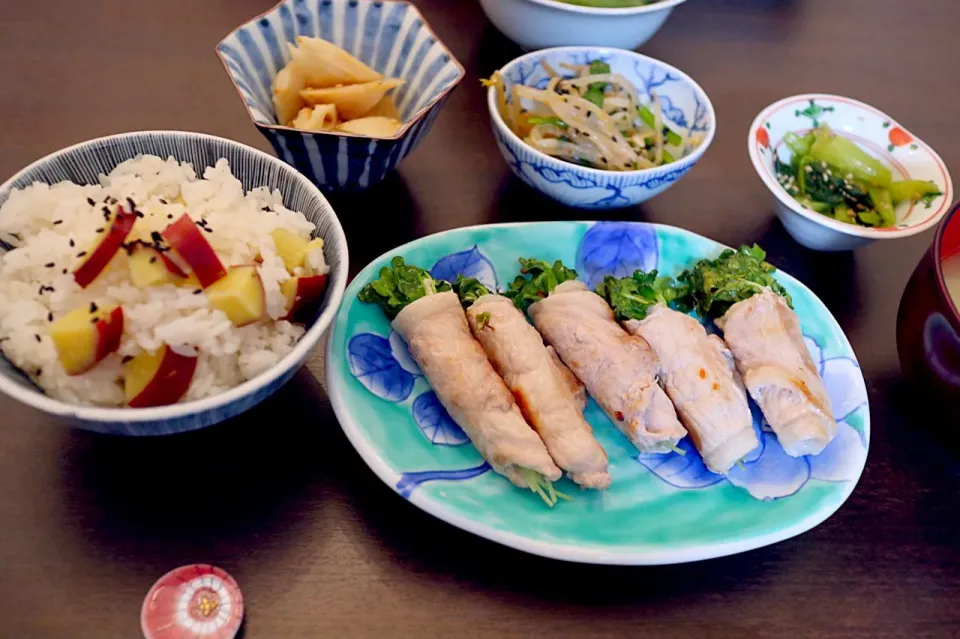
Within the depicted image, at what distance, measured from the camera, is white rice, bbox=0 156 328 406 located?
111 centimetres

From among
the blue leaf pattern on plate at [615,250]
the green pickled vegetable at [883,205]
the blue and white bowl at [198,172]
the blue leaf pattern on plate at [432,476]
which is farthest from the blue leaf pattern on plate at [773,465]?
Answer: the blue and white bowl at [198,172]

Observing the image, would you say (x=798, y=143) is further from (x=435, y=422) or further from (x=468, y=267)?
(x=435, y=422)

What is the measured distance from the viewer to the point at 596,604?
124cm

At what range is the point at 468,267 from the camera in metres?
1.69

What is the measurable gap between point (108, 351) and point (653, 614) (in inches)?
41.0

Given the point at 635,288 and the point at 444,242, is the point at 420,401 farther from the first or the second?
the point at 635,288

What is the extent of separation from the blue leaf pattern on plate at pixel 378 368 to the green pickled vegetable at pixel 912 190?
1.44 meters

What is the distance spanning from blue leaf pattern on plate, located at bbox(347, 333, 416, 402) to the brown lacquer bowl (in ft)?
3.57

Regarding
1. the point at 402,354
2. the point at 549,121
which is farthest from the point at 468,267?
the point at 549,121

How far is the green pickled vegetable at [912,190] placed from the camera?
A: 185 centimetres

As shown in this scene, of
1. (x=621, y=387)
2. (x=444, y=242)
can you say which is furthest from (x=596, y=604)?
(x=444, y=242)

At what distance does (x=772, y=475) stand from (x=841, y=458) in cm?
15

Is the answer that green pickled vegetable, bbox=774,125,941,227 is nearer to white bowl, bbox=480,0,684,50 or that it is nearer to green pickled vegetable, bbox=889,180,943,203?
green pickled vegetable, bbox=889,180,943,203

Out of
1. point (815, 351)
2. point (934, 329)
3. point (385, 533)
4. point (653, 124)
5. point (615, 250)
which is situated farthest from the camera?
point (653, 124)
